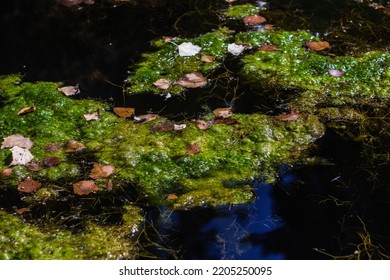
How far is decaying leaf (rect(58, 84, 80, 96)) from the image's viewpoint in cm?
338

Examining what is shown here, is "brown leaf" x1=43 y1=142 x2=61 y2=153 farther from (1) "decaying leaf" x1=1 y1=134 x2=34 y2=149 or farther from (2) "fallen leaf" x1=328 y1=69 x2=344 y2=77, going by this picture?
(2) "fallen leaf" x1=328 y1=69 x2=344 y2=77

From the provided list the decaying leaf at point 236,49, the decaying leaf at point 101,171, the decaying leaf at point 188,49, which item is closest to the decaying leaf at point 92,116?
the decaying leaf at point 101,171

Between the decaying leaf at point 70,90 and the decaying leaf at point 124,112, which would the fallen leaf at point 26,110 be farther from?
the decaying leaf at point 124,112

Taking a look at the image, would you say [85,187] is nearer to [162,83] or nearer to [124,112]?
[124,112]

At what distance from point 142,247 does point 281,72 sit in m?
1.78

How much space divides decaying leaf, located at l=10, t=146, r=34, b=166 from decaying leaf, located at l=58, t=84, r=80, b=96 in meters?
0.69

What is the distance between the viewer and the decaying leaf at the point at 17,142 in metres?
2.84

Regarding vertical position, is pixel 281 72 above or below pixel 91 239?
above

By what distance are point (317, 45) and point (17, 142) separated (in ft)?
7.79

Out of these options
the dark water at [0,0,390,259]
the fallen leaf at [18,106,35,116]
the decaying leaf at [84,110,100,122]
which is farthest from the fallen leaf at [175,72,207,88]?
the fallen leaf at [18,106,35,116]

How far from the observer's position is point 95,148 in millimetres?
2832

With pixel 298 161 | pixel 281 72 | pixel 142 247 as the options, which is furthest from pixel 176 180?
pixel 281 72

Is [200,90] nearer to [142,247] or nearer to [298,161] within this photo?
[298,161]

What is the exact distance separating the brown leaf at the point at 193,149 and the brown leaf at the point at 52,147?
0.77m
